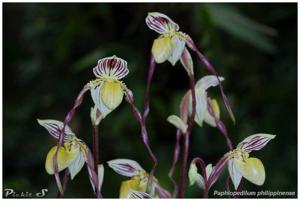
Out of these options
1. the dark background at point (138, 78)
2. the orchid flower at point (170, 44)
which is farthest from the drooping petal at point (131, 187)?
the dark background at point (138, 78)

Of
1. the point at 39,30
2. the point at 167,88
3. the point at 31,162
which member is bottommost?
the point at 31,162

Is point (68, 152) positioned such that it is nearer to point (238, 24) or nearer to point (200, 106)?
point (200, 106)

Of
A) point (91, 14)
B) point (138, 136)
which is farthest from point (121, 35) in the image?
point (138, 136)

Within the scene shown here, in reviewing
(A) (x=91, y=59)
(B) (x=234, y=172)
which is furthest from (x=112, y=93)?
(A) (x=91, y=59)

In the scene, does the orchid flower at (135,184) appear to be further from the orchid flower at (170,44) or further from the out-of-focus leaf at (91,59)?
the out-of-focus leaf at (91,59)

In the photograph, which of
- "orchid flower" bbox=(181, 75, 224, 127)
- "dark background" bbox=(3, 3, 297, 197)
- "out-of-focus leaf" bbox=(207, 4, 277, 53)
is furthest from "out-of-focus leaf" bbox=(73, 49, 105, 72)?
"orchid flower" bbox=(181, 75, 224, 127)

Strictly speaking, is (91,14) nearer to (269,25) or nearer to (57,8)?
(57,8)
